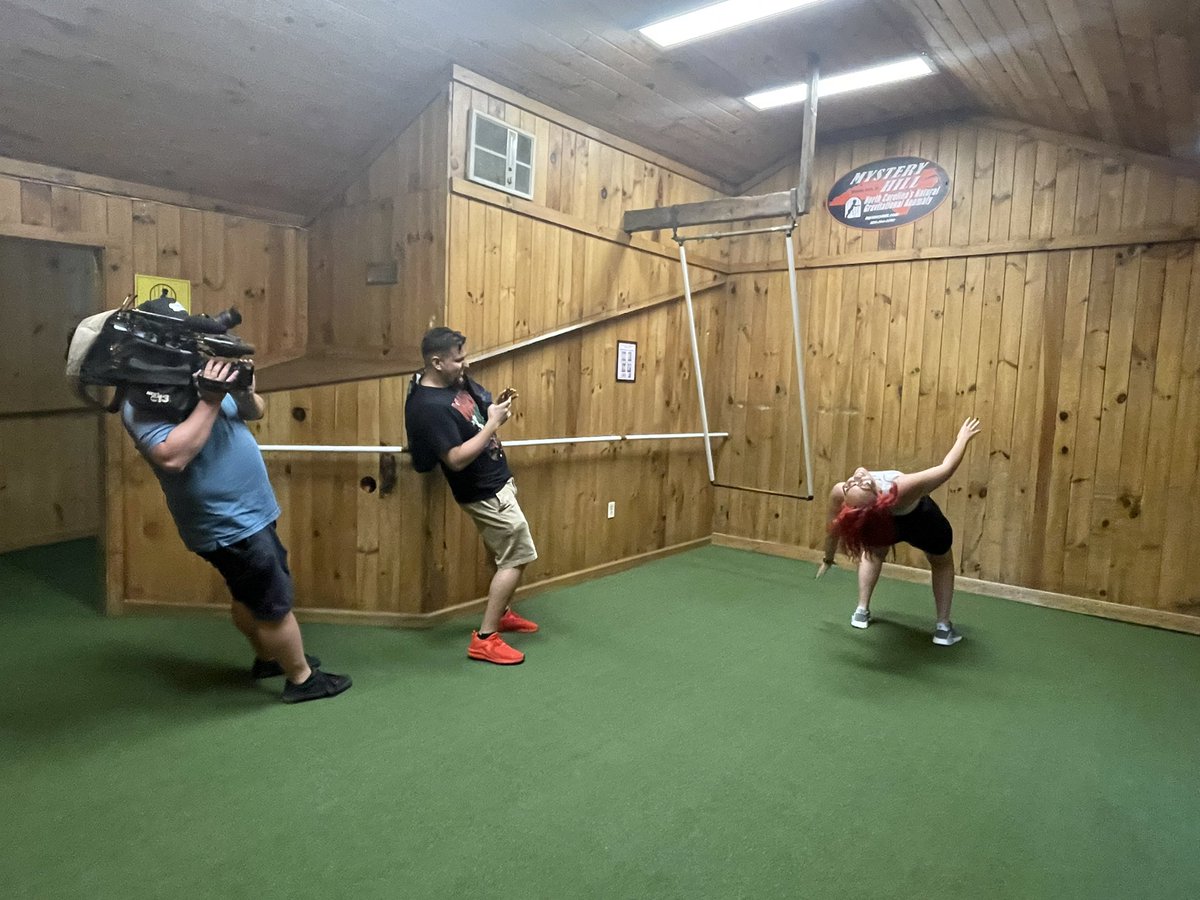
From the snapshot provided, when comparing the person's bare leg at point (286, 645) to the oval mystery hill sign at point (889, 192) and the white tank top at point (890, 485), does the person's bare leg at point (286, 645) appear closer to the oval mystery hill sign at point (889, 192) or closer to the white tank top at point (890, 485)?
the white tank top at point (890, 485)

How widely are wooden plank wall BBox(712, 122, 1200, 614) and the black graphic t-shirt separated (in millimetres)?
2804

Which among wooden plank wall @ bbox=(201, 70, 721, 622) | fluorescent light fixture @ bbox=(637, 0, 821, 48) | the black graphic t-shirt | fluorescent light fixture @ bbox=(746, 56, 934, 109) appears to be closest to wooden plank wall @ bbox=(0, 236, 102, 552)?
wooden plank wall @ bbox=(201, 70, 721, 622)

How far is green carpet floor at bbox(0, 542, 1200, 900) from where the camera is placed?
2021 mm

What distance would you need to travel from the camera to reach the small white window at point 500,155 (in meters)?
3.75

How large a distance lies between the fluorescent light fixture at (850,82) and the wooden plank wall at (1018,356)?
32.6 inches

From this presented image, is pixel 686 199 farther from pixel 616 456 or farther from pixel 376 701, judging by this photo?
pixel 376 701

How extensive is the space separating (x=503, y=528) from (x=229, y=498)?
3.86 ft

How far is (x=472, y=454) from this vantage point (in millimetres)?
3236

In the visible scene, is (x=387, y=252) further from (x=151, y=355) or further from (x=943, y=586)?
(x=943, y=586)

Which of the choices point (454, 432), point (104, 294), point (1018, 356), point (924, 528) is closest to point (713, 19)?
point (454, 432)

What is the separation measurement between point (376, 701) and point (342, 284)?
2.30 meters

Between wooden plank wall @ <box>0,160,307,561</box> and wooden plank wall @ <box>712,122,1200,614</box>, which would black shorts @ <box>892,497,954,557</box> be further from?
wooden plank wall @ <box>0,160,307,561</box>

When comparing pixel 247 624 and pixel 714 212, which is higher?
pixel 714 212

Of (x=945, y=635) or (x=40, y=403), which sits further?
(x=40, y=403)
